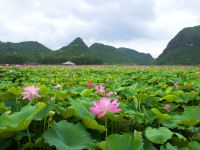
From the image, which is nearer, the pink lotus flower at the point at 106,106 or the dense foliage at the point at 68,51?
the pink lotus flower at the point at 106,106

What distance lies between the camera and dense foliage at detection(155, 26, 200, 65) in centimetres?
7075

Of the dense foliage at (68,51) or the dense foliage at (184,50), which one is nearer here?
the dense foliage at (68,51)

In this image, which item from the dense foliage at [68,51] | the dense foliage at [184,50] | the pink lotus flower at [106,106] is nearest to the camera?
the pink lotus flower at [106,106]

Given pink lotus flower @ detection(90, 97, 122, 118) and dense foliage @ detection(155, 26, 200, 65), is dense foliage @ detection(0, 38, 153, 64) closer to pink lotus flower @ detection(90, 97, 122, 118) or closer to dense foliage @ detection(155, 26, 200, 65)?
dense foliage @ detection(155, 26, 200, 65)

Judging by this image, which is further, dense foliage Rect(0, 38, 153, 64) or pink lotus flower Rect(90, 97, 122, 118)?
dense foliage Rect(0, 38, 153, 64)

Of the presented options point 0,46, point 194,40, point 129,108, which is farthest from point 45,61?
point 194,40

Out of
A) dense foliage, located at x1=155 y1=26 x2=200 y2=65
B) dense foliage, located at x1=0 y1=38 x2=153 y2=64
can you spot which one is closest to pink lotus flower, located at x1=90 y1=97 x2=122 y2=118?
dense foliage, located at x1=0 y1=38 x2=153 y2=64

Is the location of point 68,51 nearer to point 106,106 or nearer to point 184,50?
point 184,50

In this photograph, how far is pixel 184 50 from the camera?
8119 centimetres

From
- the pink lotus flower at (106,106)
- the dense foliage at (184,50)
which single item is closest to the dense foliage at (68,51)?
the dense foliage at (184,50)

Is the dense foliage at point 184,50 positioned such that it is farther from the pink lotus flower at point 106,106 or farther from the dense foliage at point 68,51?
the pink lotus flower at point 106,106

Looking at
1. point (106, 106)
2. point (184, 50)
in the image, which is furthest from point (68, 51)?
point (106, 106)

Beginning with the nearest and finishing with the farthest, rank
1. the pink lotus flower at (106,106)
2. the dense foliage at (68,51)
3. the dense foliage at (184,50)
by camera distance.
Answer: the pink lotus flower at (106,106) → the dense foliage at (68,51) → the dense foliage at (184,50)

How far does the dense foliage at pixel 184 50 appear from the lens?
70750 mm
